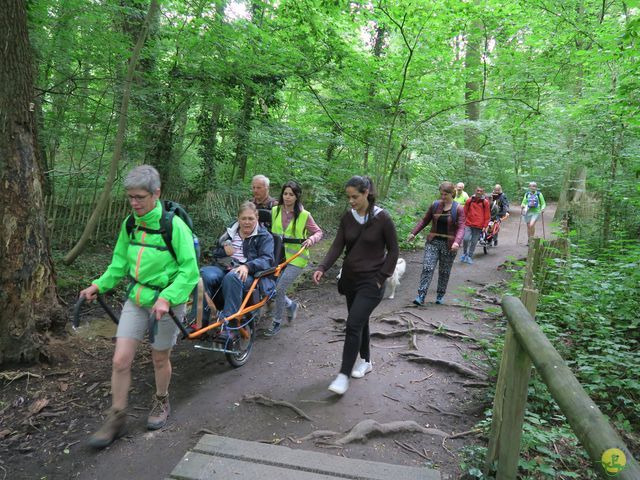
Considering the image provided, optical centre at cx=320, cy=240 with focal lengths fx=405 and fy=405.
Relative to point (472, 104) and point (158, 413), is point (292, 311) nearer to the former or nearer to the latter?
point (158, 413)

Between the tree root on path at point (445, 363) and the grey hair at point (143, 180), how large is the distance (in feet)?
11.6

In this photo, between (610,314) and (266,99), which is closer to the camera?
(610,314)

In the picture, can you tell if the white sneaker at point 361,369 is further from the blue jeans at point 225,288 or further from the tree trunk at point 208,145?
the tree trunk at point 208,145

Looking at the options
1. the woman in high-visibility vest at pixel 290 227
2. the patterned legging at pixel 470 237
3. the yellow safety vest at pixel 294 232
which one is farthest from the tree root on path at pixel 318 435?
the patterned legging at pixel 470 237

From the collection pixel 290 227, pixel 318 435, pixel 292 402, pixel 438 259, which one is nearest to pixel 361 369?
pixel 292 402

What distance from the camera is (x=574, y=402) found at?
1407mm

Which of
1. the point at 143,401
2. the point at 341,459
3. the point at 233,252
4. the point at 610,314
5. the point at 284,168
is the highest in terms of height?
the point at 284,168

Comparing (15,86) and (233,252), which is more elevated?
(15,86)

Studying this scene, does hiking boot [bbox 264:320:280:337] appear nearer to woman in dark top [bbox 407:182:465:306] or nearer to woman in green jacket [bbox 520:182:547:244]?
woman in dark top [bbox 407:182:465:306]

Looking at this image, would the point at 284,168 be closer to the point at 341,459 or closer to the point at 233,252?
the point at 233,252

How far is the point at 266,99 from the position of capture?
9609 millimetres

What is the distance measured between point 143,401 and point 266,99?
754 cm

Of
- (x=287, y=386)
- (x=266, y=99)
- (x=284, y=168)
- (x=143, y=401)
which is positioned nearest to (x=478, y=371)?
(x=287, y=386)

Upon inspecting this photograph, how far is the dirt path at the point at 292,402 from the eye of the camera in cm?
305
